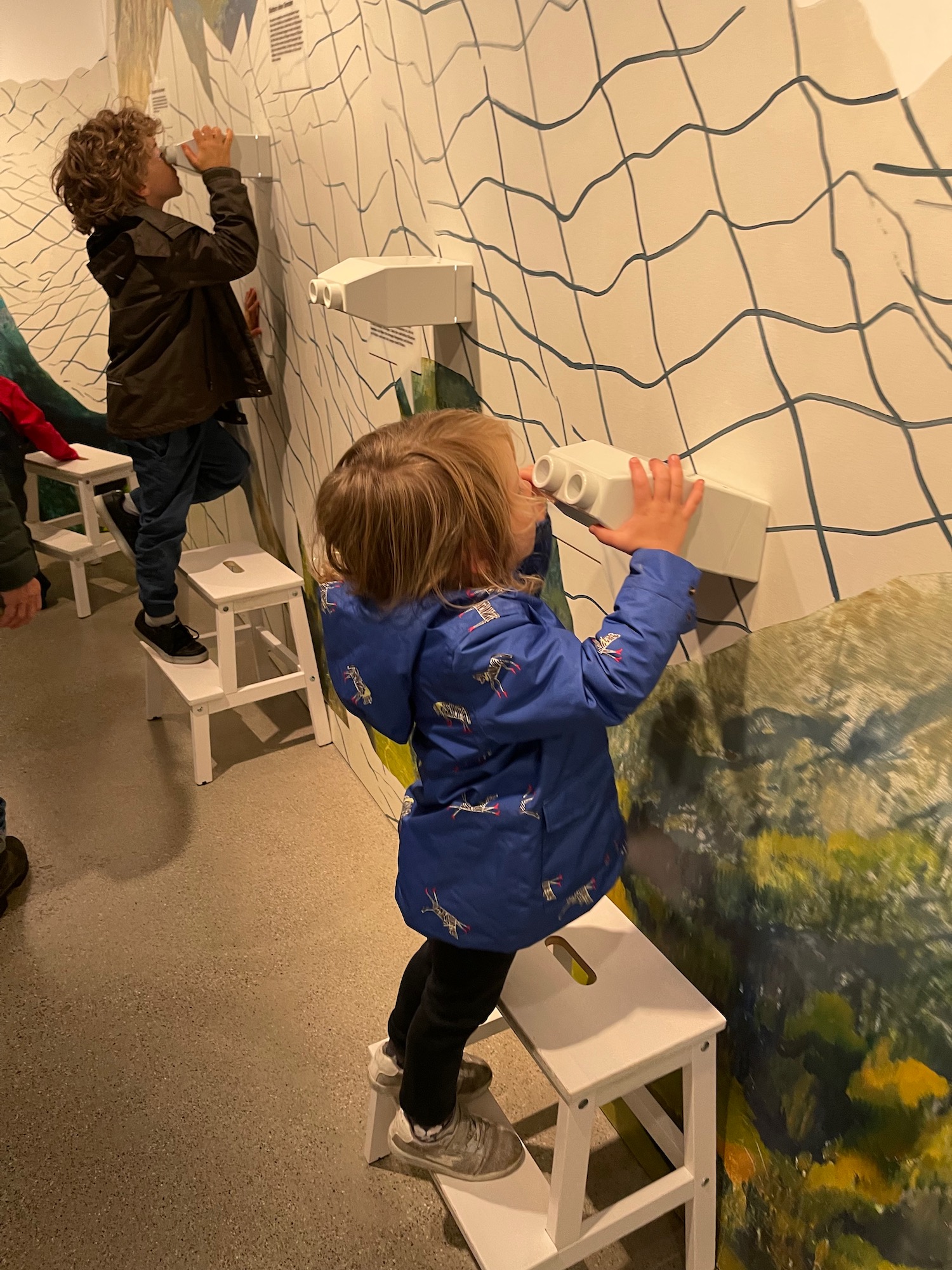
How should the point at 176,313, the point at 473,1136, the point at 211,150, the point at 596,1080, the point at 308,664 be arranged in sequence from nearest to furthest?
the point at 596,1080
the point at 473,1136
the point at 211,150
the point at 176,313
the point at 308,664

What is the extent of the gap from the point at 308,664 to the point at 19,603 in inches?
29.0

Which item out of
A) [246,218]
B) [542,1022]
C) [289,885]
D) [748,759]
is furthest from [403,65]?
[289,885]

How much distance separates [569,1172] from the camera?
1.02 meters

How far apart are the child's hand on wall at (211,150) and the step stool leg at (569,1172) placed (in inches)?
69.3

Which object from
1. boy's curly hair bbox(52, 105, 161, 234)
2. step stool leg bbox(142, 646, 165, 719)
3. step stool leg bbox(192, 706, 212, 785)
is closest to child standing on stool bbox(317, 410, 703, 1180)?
step stool leg bbox(192, 706, 212, 785)

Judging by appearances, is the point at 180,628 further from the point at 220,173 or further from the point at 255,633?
the point at 220,173

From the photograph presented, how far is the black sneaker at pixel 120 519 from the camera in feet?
7.98

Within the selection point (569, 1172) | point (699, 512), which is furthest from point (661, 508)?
point (569, 1172)

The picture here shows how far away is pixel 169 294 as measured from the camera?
2016mm

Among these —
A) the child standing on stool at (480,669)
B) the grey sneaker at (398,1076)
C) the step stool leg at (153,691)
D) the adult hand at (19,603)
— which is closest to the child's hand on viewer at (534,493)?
the child standing on stool at (480,669)

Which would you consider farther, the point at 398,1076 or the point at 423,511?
the point at 398,1076

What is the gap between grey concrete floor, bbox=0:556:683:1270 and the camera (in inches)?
50.3

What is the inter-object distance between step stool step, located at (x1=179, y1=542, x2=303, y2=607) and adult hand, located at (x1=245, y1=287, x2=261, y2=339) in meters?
0.51

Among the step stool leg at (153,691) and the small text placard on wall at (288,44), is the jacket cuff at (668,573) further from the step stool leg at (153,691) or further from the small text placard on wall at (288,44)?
the step stool leg at (153,691)
